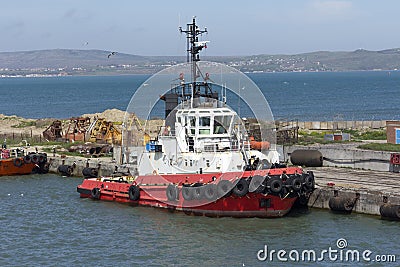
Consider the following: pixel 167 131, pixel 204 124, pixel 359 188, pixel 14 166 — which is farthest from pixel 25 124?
pixel 359 188

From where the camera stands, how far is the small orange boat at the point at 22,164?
45375 mm

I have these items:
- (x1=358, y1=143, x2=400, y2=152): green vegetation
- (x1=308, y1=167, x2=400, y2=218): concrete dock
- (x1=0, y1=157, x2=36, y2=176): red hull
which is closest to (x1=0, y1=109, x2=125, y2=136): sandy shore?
(x1=0, y1=157, x2=36, y2=176): red hull

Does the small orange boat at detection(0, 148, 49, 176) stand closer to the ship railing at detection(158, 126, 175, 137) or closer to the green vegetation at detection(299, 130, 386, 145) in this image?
the ship railing at detection(158, 126, 175, 137)

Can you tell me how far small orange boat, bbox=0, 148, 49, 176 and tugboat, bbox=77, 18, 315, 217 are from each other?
10.1 metres

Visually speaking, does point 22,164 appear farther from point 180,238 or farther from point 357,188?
point 357,188

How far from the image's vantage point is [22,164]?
45562mm

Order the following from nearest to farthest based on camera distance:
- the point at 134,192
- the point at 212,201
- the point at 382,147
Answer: the point at 212,201 < the point at 134,192 < the point at 382,147

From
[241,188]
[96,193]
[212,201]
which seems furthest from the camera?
[96,193]

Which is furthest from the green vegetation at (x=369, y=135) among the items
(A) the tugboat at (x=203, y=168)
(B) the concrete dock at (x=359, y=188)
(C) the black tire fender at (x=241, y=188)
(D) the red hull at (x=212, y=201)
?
(C) the black tire fender at (x=241, y=188)

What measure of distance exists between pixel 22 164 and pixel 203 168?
1797 centimetres

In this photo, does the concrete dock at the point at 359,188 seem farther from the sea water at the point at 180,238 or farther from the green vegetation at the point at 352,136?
the green vegetation at the point at 352,136

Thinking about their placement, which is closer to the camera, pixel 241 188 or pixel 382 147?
pixel 241 188

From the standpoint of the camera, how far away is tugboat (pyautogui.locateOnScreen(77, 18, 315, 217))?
98.6 feet

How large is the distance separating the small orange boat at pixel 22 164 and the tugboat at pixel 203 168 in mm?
10061
